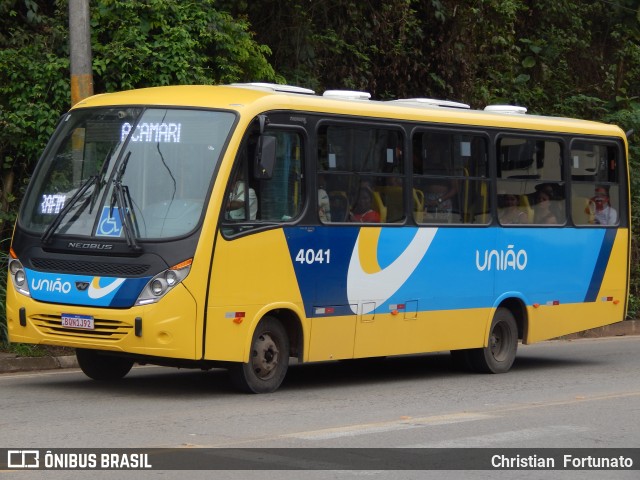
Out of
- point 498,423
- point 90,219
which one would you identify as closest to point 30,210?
point 90,219

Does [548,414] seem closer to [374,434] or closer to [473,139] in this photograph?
[374,434]

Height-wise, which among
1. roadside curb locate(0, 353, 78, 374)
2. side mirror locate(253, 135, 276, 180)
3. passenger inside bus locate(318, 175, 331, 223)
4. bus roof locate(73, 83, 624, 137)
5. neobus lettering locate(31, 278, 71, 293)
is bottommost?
roadside curb locate(0, 353, 78, 374)

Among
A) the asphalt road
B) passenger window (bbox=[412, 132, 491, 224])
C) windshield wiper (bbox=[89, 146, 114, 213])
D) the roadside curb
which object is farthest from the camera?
passenger window (bbox=[412, 132, 491, 224])

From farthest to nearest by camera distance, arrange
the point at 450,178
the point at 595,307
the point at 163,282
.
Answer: the point at 595,307, the point at 450,178, the point at 163,282

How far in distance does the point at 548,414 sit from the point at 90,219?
4.55 meters

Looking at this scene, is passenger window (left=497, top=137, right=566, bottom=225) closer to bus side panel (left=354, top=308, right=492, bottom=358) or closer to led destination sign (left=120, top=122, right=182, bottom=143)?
bus side panel (left=354, top=308, right=492, bottom=358)

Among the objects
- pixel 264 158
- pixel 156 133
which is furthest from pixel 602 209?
pixel 156 133

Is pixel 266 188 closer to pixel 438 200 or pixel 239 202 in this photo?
pixel 239 202

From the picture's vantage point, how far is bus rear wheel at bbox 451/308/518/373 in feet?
50.3

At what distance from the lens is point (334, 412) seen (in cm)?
1123

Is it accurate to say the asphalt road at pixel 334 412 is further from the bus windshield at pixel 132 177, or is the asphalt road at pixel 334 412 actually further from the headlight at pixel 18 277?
the bus windshield at pixel 132 177

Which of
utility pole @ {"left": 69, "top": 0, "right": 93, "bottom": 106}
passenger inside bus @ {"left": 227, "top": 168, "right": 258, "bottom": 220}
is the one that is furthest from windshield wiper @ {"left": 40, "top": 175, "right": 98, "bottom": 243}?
utility pole @ {"left": 69, "top": 0, "right": 93, "bottom": 106}

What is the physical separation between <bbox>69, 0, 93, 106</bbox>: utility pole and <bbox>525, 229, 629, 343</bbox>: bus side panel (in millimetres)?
6028

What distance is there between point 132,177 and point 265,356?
7.00 ft
